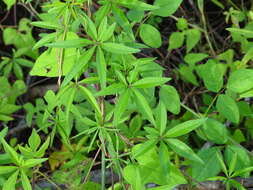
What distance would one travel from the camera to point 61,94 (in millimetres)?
1008

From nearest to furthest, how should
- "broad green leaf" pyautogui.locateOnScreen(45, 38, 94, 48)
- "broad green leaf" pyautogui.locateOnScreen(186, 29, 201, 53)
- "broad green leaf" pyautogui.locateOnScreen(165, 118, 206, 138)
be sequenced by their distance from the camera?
1. "broad green leaf" pyautogui.locateOnScreen(45, 38, 94, 48)
2. "broad green leaf" pyautogui.locateOnScreen(165, 118, 206, 138)
3. "broad green leaf" pyautogui.locateOnScreen(186, 29, 201, 53)

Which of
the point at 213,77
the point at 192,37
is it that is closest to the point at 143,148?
the point at 213,77

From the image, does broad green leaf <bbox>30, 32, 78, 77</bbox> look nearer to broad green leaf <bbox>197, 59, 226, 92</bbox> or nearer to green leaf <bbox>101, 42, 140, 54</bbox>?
green leaf <bbox>101, 42, 140, 54</bbox>

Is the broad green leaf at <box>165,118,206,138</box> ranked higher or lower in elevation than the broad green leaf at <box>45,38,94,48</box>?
lower

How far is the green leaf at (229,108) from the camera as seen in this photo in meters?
1.26

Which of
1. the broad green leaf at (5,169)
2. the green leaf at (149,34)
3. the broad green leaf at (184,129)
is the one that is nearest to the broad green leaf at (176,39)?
the green leaf at (149,34)

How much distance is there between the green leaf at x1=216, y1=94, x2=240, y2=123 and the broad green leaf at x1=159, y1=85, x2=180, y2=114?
5.6 inches

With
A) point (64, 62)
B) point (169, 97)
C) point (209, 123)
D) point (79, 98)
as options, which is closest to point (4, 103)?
point (79, 98)

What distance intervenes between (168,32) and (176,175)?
1.28 m

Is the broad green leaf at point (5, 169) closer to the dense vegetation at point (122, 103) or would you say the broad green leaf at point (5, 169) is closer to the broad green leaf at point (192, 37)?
the dense vegetation at point (122, 103)

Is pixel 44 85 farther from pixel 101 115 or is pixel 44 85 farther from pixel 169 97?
pixel 101 115

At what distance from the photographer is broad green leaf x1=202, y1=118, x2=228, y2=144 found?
1259 millimetres

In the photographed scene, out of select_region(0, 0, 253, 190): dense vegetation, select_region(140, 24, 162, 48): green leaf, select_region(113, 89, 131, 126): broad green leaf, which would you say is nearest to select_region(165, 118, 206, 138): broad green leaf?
select_region(0, 0, 253, 190): dense vegetation

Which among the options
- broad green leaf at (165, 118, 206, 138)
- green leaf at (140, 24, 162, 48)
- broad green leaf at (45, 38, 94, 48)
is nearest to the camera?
broad green leaf at (45, 38, 94, 48)
